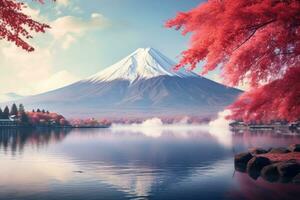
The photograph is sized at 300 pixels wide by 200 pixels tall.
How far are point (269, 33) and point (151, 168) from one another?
1938 centimetres

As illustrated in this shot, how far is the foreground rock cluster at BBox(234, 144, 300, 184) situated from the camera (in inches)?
931

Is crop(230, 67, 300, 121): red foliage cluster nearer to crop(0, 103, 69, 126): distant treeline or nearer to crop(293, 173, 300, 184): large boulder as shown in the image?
crop(293, 173, 300, 184): large boulder

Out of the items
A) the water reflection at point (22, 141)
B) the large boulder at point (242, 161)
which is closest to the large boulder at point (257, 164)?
the large boulder at point (242, 161)

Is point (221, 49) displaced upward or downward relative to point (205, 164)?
upward

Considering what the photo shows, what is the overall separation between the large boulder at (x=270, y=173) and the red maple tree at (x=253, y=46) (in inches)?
303

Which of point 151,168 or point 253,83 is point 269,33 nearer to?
point 253,83

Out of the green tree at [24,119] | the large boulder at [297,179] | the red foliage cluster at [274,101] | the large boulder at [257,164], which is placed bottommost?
the large boulder at [297,179]

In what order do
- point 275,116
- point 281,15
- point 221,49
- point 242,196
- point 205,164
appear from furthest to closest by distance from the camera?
point 205,164 < point 242,196 < point 275,116 < point 221,49 < point 281,15

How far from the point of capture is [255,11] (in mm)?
13367

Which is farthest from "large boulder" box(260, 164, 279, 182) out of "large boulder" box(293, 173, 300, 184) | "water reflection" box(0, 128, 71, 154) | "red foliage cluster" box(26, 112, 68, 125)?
"red foliage cluster" box(26, 112, 68, 125)

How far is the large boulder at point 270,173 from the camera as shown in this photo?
24105 mm

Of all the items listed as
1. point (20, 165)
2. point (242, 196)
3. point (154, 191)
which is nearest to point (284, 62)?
point (242, 196)

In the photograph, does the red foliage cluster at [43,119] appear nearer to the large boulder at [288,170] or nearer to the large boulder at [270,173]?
the large boulder at [270,173]

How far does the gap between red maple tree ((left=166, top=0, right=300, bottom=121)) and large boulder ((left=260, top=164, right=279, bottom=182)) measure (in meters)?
7.69
